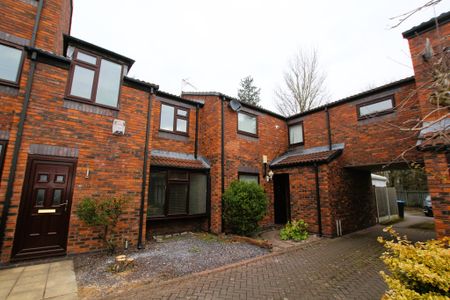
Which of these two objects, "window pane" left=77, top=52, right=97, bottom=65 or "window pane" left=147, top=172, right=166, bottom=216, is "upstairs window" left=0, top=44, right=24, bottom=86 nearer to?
"window pane" left=77, top=52, right=97, bottom=65

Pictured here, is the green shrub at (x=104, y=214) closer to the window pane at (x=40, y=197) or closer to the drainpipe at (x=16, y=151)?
the window pane at (x=40, y=197)

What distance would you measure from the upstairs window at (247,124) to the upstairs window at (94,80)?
544 centimetres

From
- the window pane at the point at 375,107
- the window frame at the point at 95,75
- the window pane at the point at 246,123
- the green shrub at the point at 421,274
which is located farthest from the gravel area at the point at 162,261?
the window pane at the point at 375,107

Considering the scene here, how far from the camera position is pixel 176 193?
8469 mm

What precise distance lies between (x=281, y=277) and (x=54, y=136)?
22.8 feet

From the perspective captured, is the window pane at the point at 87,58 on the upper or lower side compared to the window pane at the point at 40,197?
upper

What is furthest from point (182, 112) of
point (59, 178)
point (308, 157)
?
point (308, 157)

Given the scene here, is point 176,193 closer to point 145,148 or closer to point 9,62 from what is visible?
point 145,148

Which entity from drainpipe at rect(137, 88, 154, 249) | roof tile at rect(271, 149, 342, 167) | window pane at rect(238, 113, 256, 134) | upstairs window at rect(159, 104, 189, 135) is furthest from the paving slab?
roof tile at rect(271, 149, 342, 167)

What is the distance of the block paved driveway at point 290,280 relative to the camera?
3996mm

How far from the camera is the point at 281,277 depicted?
4.75m

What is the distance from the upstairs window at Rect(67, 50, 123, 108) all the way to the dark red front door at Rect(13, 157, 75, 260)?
6.97 ft

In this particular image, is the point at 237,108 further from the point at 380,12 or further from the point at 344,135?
the point at 380,12

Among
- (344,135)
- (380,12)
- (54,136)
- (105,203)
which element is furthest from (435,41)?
(54,136)
